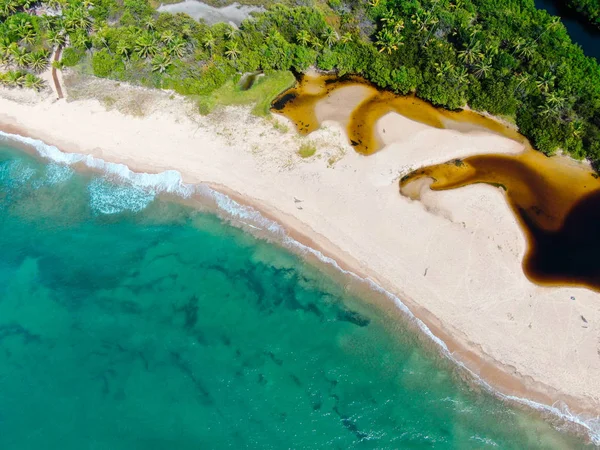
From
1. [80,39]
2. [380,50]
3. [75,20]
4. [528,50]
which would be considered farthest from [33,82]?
[528,50]

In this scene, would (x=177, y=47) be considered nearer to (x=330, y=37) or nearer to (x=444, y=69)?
(x=330, y=37)

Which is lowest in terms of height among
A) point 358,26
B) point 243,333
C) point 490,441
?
point 243,333

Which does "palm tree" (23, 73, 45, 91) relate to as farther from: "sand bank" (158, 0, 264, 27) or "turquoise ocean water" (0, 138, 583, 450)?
"sand bank" (158, 0, 264, 27)

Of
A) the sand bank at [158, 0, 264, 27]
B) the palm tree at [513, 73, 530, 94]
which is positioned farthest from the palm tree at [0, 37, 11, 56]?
the palm tree at [513, 73, 530, 94]

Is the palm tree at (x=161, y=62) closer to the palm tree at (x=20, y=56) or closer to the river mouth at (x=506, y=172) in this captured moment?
the river mouth at (x=506, y=172)

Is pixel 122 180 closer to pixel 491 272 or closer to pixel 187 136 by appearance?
pixel 187 136

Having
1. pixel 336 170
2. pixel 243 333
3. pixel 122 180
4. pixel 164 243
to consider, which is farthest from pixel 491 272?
pixel 122 180

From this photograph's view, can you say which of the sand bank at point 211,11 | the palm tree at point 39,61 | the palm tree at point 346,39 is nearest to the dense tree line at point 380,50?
the palm tree at point 346,39
